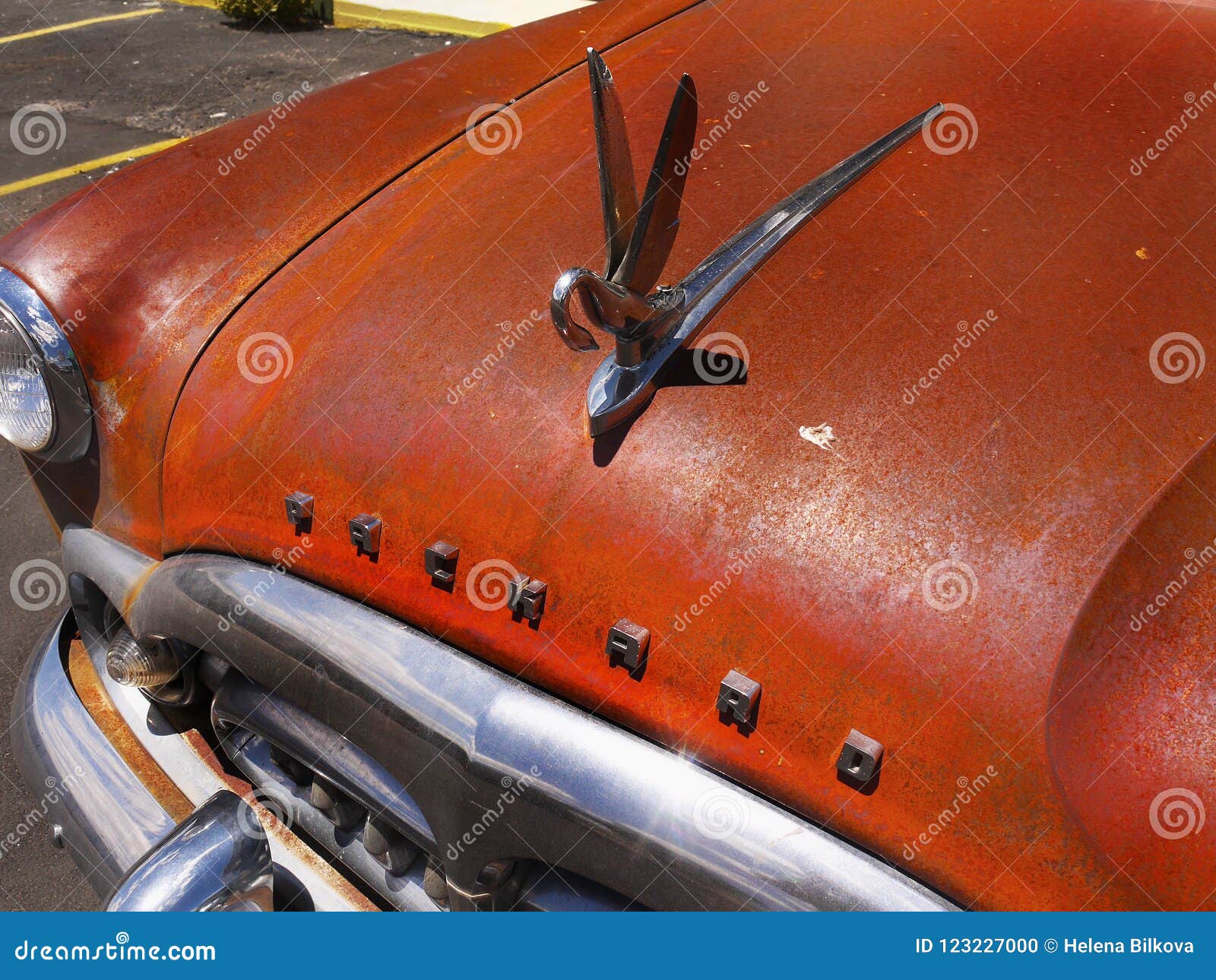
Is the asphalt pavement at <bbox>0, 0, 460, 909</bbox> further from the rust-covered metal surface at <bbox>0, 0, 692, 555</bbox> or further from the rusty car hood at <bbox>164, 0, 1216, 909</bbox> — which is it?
the rusty car hood at <bbox>164, 0, 1216, 909</bbox>

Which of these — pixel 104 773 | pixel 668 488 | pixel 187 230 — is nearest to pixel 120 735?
pixel 104 773

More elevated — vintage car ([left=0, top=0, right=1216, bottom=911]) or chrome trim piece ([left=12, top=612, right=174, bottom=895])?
vintage car ([left=0, top=0, right=1216, bottom=911])

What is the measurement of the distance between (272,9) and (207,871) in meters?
8.57

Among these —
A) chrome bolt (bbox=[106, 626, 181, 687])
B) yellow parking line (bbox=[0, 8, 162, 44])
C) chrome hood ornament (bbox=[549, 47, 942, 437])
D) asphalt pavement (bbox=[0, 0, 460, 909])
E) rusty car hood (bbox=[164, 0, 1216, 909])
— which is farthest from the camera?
yellow parking line (bbox=[0, 8, 162, 44])

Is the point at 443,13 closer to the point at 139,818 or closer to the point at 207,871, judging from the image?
the point at 139,818

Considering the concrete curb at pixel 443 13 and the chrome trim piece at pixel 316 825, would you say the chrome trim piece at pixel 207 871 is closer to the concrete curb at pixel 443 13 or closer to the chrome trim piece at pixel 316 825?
the chrome trim piece at pixel 316 825

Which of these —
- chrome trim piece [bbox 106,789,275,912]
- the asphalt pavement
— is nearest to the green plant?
the asphalt pavement

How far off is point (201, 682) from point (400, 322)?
2.53 ft

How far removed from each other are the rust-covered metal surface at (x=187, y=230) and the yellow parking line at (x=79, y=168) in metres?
3.81

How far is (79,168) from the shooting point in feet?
18.2

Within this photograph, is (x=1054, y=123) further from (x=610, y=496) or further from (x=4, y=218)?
(x=4, y=218)

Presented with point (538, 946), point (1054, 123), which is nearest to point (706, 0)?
point (1054, 123)

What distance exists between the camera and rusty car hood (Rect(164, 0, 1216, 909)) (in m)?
1.02

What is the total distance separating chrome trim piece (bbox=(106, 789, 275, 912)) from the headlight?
69 centimetres
